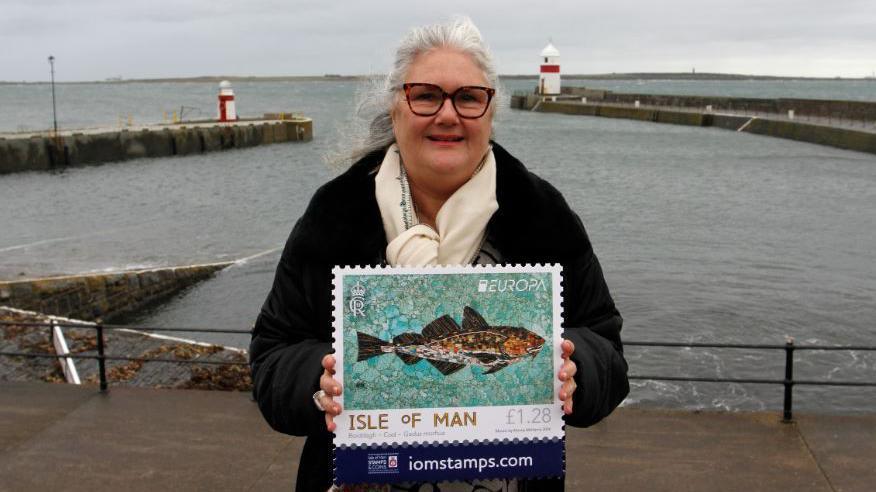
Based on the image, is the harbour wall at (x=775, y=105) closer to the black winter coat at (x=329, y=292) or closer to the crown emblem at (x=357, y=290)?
the black winter coat at (x=329, y=292)

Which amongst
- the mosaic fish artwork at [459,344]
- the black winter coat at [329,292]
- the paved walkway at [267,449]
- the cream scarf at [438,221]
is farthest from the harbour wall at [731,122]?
the mosaic fish artwork at [459,344]

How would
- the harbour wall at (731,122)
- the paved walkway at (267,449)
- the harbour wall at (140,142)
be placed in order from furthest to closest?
1. the harbour wall at (731,122)
2. the harbour wall at (140,142)
3. the paved walkway at (267,449)

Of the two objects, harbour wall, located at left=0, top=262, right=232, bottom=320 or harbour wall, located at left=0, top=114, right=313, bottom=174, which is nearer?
harbour wall, located at left=0, top=262, right=232, bottom=320

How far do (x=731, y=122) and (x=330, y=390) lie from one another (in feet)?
214

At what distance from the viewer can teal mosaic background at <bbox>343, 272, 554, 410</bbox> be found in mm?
1859

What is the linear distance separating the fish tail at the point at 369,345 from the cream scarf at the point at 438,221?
0.20 m

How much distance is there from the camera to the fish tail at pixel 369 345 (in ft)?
6.11

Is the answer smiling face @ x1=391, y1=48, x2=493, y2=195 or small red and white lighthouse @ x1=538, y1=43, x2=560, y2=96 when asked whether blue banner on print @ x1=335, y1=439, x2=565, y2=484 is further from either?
small red and white lighthouse @ x1=538, y1=43, x2=560, y2=96

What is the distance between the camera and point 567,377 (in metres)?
1.88

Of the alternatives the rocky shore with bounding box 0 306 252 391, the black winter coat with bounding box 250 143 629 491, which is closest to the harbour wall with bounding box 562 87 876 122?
the rocky shore with bounding box 0 306 252 391

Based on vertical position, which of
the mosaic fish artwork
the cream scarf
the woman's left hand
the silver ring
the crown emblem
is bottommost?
the silver ring

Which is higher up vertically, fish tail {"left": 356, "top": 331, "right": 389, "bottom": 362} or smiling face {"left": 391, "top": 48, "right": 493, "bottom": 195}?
smiling face {"left": 391, "top": 48, "right": 493, "bottom": 195}

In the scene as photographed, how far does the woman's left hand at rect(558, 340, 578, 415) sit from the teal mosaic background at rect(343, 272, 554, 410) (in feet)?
0.11

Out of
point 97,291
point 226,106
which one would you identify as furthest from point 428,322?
point 226,106
